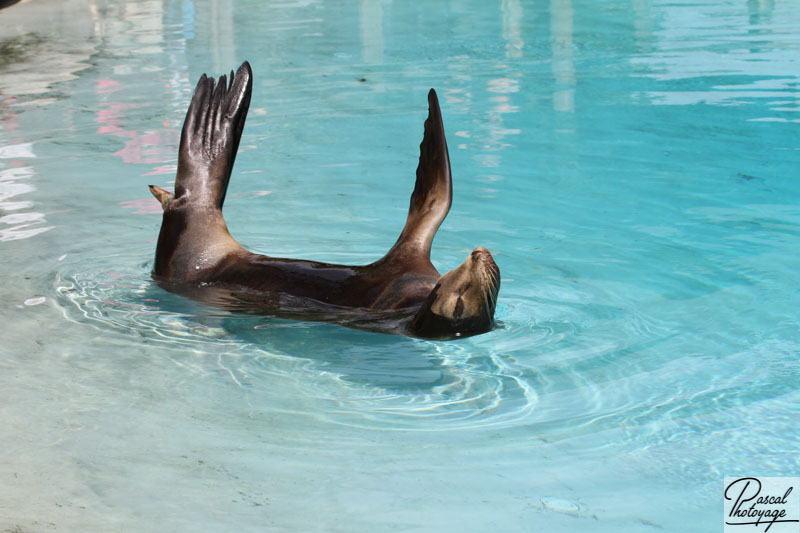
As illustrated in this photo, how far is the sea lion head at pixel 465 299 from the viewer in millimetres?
2859

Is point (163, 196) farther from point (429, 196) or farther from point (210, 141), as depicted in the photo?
point (429, 196)

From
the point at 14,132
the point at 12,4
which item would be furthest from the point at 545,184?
the point at 12,4

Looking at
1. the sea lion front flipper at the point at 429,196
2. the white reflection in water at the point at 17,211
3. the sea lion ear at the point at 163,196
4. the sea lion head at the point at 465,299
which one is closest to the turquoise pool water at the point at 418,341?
A: the white reflection in water at the point at 17,211

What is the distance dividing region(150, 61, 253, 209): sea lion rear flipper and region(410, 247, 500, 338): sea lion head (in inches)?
63.7

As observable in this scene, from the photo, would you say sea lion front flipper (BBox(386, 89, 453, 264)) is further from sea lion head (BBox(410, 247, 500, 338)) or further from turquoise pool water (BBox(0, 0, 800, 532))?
sea lion head (BBox(410, 247, 500, 338))

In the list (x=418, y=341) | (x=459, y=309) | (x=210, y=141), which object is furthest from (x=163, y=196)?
(x=459, y=309)

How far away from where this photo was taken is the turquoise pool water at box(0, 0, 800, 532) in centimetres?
236

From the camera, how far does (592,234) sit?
4.81m

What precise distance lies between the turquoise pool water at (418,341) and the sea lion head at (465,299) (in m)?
0.20

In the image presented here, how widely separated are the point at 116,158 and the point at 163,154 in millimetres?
326

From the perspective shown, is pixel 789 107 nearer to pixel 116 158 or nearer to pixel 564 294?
pixel 564 294

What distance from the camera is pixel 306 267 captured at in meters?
3.64

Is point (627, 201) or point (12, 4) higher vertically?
point (12, 4)

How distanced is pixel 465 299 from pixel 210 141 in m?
1.91
